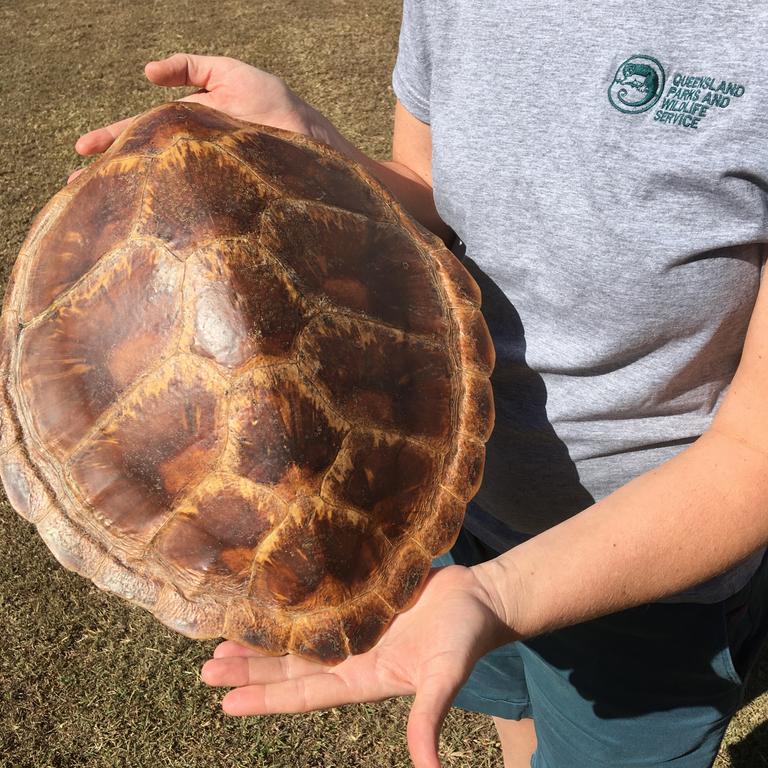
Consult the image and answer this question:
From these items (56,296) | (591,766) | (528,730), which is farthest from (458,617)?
(528,730)

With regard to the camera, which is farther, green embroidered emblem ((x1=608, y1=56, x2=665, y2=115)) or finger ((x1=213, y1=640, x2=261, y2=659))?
finger ((x1=213, y1=640, x2=261, y2=659))

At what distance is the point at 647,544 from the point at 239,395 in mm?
655

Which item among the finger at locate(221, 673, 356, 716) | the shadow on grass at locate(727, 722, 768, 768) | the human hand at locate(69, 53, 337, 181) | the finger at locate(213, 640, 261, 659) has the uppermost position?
the human hand at locate(69, 53, 337, 181)

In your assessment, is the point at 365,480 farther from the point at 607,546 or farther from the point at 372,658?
the point at 607,546

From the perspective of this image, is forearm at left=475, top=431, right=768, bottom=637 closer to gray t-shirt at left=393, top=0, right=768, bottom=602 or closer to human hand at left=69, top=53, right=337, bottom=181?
gray t-shirt at left=393, top=0, right=768, bottom=602

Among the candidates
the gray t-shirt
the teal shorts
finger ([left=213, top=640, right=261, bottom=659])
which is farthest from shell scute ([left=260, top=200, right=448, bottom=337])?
the teal shorts

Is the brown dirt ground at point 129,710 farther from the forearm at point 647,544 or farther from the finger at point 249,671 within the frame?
the forearm at point 647,544

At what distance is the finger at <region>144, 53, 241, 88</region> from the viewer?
1.49 meters

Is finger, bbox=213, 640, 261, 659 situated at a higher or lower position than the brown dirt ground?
higher

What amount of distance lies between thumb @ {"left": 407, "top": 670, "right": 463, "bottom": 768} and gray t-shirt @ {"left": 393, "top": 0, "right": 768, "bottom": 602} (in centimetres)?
56

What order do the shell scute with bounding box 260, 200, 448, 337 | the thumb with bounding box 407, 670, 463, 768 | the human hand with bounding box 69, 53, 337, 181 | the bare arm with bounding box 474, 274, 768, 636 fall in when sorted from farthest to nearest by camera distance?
the human hand with bounding box 69, 53, 337, 181 → the shell scute with bounding box 260, 200, 448, 337 → the bare arm with bounding box 474, 274, 768, 636 → the thumb with bounding box 407, 670, 463, 768

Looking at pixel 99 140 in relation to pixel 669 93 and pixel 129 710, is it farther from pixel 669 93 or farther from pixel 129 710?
pixel 129 710

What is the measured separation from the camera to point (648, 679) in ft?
4.69

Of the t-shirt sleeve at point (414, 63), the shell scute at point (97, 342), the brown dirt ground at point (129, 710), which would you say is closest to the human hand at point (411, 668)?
the shell scute at point (97, 342)
